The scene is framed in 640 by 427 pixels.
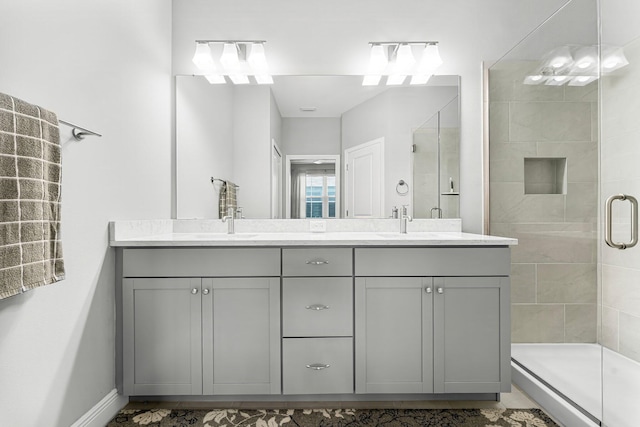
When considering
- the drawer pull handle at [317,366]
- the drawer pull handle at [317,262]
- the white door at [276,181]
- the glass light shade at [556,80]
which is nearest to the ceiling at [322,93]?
the white door at [276,181]

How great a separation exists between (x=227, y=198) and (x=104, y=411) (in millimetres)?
1259

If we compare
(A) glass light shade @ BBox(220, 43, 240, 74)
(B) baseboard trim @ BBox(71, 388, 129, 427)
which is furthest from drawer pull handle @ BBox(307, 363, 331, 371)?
(A) glass light shade @ BBox(220, 43, 240, 74)

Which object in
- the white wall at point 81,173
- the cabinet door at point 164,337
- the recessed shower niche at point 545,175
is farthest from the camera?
the recessed shower niche at point 545,175

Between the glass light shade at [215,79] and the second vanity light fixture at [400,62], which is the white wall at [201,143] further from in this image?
the second vanity light fixture at [400,62]

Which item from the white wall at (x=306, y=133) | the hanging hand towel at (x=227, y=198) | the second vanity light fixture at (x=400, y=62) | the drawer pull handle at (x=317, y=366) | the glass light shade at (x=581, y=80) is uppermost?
the second vanity light fixture at (x=400, y=62)

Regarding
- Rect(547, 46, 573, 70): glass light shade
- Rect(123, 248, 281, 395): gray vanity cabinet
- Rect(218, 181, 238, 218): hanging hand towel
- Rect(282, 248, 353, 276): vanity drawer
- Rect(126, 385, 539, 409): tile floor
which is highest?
Rect(547, 46, 573, 70): glass light shade

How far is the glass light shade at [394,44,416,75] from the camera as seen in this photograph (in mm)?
2254

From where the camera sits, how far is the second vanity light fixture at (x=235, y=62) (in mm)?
2250

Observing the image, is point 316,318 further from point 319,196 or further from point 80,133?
point 80,133

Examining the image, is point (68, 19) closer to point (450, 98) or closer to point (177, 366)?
point (177, 366)

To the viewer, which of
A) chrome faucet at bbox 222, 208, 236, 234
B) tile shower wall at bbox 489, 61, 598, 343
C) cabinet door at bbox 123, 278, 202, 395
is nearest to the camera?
cabinet door at bbox 123, 278, 202, 395

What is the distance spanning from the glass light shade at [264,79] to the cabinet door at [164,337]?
1.32m

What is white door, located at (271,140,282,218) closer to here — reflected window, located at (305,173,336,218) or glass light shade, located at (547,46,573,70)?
reflected window, located at (305,173,336,218)

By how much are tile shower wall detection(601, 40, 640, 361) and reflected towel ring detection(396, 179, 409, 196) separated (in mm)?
983
